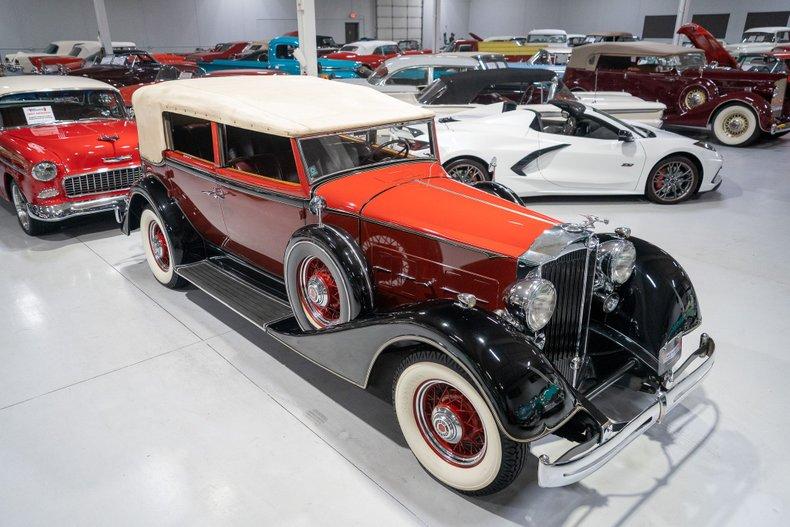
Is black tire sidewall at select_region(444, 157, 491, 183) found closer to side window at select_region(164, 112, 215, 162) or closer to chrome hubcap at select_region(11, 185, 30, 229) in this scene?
side window at select_region(164, 112, 215, 162)

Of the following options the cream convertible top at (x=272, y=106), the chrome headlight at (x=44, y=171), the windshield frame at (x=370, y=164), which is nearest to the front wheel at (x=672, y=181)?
the windshield frame at (x=370, y=164)

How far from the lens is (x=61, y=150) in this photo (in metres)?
5.50

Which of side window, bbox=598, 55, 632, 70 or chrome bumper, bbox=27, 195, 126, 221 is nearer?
chrome bumper, bbox=27, 195, 126, 221

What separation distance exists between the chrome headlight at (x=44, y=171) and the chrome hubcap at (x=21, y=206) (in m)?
0.59

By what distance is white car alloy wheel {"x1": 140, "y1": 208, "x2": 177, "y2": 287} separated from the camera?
454 centimetres

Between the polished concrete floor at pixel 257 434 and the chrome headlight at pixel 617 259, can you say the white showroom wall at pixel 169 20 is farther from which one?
the chrome headlight at pixel 617 259

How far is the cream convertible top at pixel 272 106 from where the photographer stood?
3.24 metres

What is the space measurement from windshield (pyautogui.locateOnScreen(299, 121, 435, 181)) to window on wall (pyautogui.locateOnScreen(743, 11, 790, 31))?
85.7ft

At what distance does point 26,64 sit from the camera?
679 inches

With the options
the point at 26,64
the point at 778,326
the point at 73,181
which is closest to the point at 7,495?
the point at 73,181

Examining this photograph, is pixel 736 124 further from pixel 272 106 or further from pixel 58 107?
pixel 58 107

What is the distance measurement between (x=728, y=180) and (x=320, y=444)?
7525mm

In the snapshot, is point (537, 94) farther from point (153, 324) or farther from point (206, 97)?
point (153, 324)

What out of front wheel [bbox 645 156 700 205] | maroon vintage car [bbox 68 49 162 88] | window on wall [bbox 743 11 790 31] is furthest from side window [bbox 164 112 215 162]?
window on wall [bbox 743 11 790 31]
